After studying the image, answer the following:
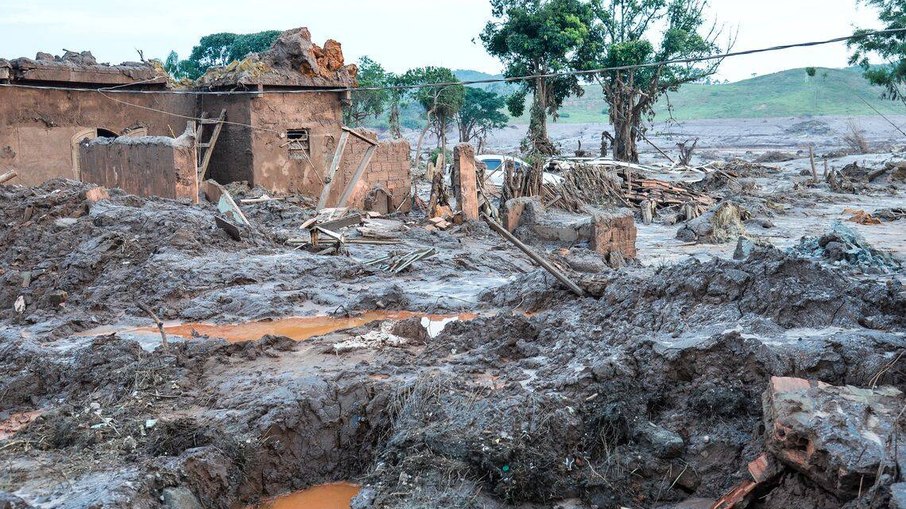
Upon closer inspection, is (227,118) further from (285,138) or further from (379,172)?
(379,172)

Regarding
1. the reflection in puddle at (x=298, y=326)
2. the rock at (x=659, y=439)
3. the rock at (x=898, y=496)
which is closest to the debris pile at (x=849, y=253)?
the reflection in puddle at (x=298, y=326)

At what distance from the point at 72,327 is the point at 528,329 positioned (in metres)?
5.10

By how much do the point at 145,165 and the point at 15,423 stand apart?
909cm

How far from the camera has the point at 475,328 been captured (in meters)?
7.98

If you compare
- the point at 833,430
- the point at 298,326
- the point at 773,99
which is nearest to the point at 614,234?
the point at 298,326

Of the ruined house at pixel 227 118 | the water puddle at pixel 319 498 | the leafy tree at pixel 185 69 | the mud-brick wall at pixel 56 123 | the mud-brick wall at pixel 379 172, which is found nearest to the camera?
the water puddle at pixel 319 498

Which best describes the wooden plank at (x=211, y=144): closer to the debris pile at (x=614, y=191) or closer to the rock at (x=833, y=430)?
the debris pile at (x=614, y=191)

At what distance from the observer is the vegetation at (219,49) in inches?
2009

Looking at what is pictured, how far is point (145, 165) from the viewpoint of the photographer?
49.2 ft

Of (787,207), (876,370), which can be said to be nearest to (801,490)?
(876,370)

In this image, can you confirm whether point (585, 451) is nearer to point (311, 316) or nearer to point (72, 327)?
point (311, 316)

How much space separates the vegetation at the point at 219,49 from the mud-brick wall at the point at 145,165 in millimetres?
36191

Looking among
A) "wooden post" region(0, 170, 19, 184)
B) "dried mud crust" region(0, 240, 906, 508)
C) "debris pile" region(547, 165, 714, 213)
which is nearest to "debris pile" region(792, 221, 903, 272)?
"dried mud crust" region(0, 240, 906, 508)

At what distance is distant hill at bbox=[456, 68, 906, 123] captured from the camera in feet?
217
